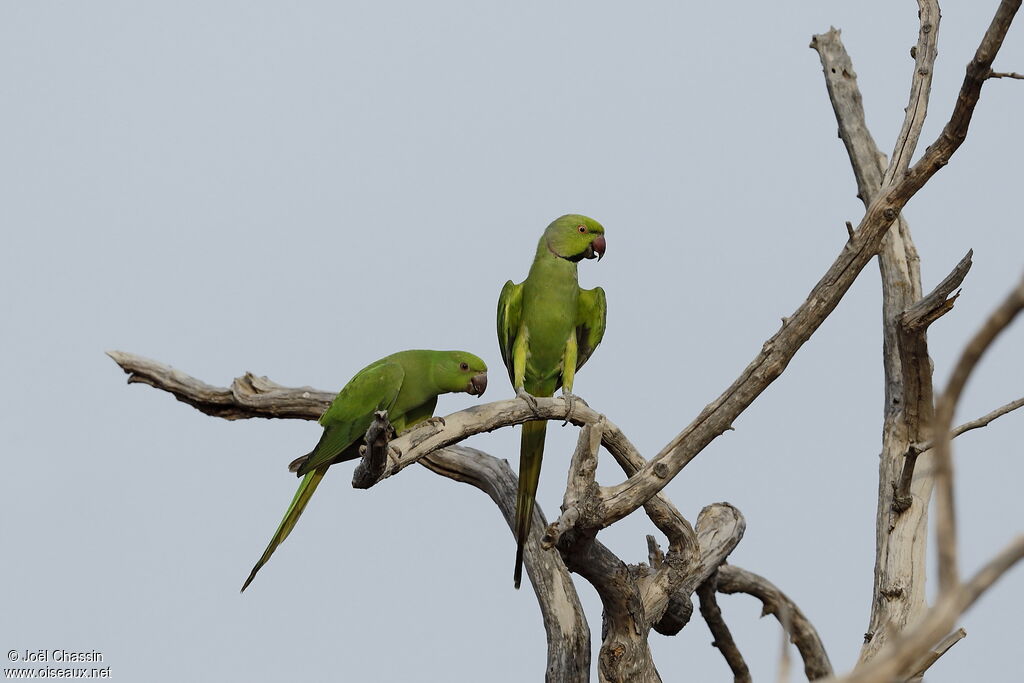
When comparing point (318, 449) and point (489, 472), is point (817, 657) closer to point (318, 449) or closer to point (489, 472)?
point (489, 472)

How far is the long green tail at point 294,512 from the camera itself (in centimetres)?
424

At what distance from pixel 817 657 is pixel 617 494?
3059mm

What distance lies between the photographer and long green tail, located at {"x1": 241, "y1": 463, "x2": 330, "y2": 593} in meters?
4.24

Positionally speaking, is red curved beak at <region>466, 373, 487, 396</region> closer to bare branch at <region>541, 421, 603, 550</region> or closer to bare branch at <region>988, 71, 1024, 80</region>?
bare branch at <region>541, 421, 603, 550</region>

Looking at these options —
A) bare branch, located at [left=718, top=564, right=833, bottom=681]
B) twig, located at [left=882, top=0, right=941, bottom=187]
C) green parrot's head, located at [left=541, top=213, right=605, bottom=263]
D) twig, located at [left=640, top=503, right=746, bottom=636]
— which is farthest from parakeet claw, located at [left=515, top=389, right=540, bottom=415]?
bare branch, located at [left=718, top=564, right=833, bottom=681]

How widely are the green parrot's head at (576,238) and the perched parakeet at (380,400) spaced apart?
0.73 metres

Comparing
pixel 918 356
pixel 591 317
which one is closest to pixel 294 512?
pixel 591 317

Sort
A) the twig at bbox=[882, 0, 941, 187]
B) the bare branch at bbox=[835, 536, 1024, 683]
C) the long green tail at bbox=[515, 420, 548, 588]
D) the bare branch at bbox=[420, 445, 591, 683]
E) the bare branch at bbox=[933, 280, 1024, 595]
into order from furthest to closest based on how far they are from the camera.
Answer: the bare branch at bbox=[420, 445, 591, 683]
the long green tail at bbox=[515, 420, 548, 588]
the twig at bbox=[882, 0, 941, 187]
the bare branch at bbox=[835, 536, 1024, 683]
the bare branch at bbox=[933, 280, 1024, 595]

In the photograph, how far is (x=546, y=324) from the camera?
4859 millimetres

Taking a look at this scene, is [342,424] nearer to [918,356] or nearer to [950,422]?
[918,356]

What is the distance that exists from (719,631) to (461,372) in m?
2.88

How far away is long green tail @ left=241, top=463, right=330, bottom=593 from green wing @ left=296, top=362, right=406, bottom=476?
0.10 meters

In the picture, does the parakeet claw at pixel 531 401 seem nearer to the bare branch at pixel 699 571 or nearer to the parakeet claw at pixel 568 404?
the parakeet claw at pixel 568 404

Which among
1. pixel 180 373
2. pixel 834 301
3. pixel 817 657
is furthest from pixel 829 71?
pixel 180 373
